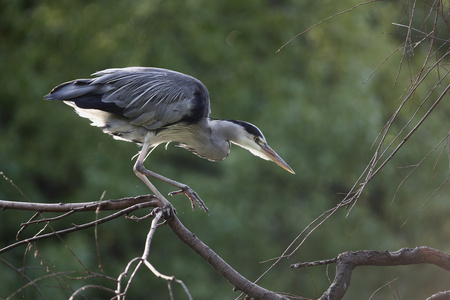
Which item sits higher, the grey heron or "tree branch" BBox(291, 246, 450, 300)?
"tree branch" BBox(291, 246, 450, 300)

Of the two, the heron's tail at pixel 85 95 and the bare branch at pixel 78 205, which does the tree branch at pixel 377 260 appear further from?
the heron's tail at pixel 85 95

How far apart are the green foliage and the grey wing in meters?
3.34

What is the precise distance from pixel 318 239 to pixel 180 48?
309 centimetres

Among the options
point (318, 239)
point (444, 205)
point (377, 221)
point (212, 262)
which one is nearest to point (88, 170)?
point (318, 239)

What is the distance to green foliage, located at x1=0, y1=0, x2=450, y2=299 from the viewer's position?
23.8 ft

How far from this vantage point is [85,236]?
7.95 metres

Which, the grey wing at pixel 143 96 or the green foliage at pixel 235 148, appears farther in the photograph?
the green foliage at pixel 235 148

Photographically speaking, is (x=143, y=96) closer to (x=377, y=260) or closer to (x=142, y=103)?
(x=142, y=103)

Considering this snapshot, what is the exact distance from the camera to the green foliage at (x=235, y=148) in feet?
23.8

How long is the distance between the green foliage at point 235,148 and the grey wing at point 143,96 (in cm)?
334

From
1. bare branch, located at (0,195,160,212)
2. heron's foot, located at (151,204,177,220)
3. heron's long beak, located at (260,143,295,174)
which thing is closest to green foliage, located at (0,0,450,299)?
heron's long beak, located at (260,143,295,174)

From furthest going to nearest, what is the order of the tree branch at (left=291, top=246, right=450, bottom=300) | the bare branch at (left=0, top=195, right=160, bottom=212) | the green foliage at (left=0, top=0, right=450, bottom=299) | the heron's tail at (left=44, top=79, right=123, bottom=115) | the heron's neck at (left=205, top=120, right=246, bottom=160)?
the green foliage at (left=0, top=0, right=450, bottom=299), the heron's neck at (left=205, top=120, right=246, bottom=160), the heron's tail at (left=44, top=79, right=123, bottom=115), the bare branch at (left=0, top=195, right=160, bottom=212), the tree branch at (left=291, top=246, right=450, bottom=300)

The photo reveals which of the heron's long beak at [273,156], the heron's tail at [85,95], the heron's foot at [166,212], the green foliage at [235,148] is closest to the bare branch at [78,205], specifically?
the heron's foot at [166,212]

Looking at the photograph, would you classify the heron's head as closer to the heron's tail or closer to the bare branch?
the heron's tail
